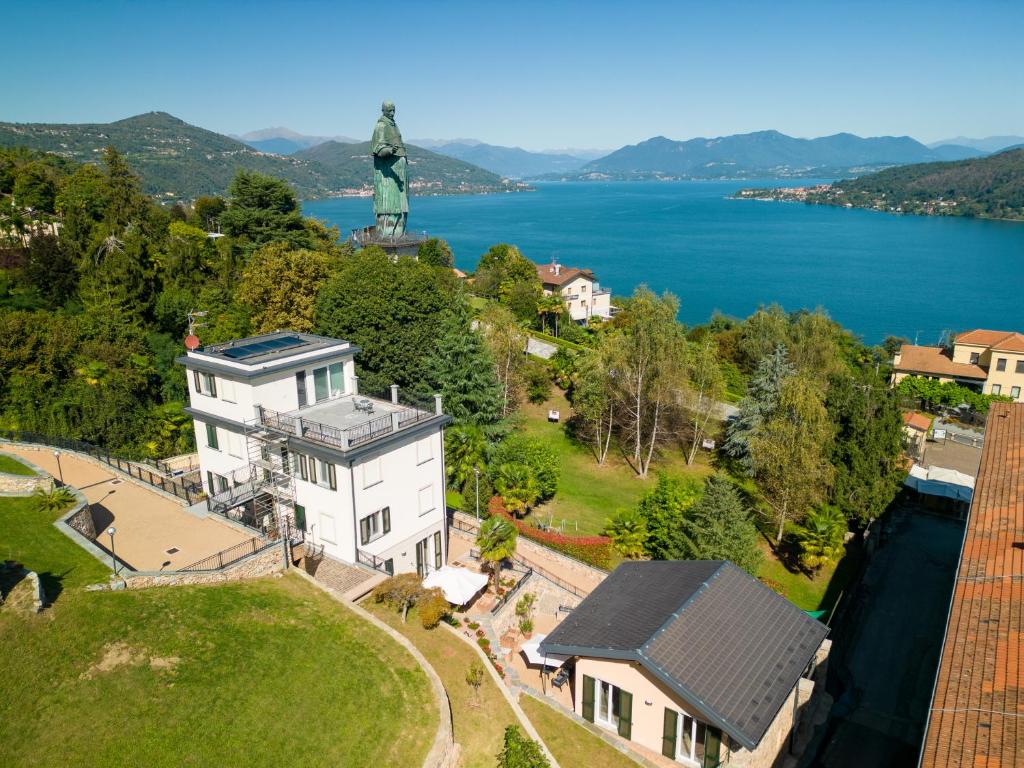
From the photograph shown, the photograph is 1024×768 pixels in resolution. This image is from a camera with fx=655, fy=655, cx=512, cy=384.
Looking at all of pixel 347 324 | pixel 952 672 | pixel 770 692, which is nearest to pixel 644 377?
pixel 347 324

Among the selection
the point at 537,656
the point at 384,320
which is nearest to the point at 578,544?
the point at 537,656

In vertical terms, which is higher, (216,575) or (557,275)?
(557,275)

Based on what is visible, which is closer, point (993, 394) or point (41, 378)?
point (41, 378)

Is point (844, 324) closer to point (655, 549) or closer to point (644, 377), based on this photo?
point (644, 377)

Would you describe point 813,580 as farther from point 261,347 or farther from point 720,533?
point 261,347

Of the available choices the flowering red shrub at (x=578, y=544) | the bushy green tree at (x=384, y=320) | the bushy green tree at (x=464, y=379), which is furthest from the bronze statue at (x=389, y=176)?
the flowering red shrub at (x=578, y=544)

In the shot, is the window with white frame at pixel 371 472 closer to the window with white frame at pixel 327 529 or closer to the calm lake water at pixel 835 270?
the window with white frame at pixel 327 529

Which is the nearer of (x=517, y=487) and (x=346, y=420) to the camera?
(x=346, y=420)
